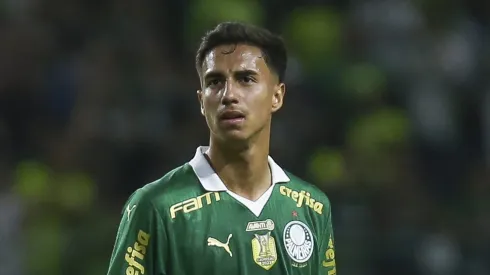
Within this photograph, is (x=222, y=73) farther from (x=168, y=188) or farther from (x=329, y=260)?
(x=329, y=260)

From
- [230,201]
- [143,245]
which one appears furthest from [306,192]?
[143,245]

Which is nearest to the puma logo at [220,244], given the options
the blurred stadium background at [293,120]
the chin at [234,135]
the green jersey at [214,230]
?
the green jersey at [214,230]

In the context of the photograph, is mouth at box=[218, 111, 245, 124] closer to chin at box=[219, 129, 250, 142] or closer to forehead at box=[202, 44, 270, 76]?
chin at box=[219, 129, 250, 142]

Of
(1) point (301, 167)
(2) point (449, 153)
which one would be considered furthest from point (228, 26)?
(2) point (449, 153)

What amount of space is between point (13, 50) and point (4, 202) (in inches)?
47.6

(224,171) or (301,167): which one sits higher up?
(301,167)

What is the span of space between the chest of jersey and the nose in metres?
0.34

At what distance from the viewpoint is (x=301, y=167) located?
6.75 m

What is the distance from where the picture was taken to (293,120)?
6.91 m

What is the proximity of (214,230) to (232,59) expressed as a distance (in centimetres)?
62

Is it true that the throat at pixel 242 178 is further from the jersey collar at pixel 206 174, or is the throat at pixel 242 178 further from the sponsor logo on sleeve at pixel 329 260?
the sponsor logo on sleeve at pixel 329 260

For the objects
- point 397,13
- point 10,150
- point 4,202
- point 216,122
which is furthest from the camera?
point 397,13

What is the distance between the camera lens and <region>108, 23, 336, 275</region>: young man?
3672mm

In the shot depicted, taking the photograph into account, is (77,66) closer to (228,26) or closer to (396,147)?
(396,147)
